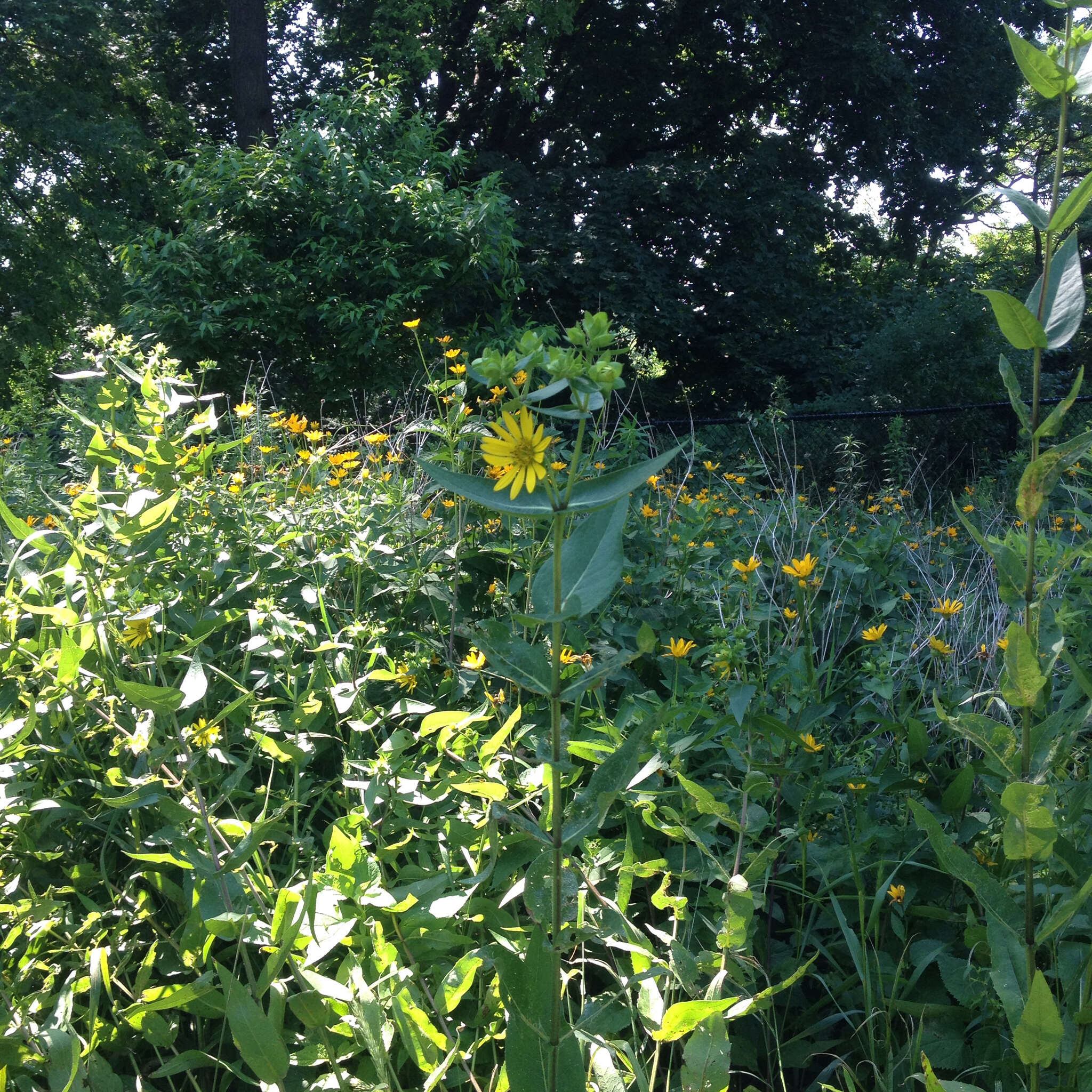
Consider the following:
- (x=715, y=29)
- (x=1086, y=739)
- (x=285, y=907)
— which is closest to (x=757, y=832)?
(x=285, y=907)

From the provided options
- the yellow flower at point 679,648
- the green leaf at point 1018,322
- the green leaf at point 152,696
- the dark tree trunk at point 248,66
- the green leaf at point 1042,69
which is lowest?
the yellow flower at point 679,648

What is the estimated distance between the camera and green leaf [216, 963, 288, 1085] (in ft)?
3.36

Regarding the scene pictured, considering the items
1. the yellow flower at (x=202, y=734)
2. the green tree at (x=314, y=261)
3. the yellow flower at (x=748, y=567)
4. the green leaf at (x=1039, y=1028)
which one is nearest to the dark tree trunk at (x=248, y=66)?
the green tree at (x=314, y=261)

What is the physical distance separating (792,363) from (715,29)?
526 centimetres

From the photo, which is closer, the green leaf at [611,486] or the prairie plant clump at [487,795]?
the green leaf at [611,486]

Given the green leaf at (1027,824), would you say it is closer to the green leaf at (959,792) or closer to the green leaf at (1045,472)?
the green leaf at (1045,472)

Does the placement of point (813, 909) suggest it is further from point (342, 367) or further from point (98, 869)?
point (342, 367)

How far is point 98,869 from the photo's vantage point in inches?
62.0

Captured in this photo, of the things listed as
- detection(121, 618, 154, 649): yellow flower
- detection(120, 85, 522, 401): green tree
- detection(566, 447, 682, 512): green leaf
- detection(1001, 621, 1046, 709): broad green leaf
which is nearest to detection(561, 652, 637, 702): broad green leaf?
detection(566, 447, 682, 512): green leaf

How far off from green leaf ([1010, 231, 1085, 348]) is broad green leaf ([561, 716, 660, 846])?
59 cm

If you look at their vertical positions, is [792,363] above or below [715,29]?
below

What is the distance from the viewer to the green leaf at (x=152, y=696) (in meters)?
1.13

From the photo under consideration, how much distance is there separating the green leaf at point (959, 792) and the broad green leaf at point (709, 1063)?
78 centimetres

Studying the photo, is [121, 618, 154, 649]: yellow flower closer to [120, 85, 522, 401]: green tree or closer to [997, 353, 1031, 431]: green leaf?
[997, 353, 1031, 431]: green leaf
